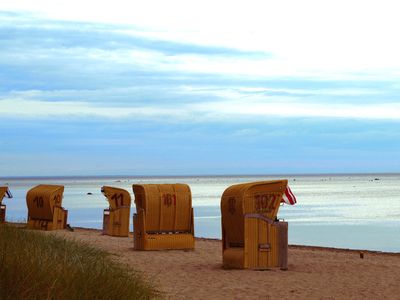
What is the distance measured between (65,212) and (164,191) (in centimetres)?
857

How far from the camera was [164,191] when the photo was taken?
21.5 m

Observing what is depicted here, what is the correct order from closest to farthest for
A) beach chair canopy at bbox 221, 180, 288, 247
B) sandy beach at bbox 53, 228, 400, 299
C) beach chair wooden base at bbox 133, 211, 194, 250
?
sandy beach at bbox 53, 228, 400, 299 < beach chair canopy at bbox 221, 180, 288, 247 < beach chair wooden base at bbox 133, 211, 194, 250

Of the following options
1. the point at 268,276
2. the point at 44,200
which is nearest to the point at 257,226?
the point at 268,276

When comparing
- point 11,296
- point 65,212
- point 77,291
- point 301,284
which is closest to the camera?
point 11,296

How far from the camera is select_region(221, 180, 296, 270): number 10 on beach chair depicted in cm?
1744

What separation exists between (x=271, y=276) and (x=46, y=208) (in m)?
13.7

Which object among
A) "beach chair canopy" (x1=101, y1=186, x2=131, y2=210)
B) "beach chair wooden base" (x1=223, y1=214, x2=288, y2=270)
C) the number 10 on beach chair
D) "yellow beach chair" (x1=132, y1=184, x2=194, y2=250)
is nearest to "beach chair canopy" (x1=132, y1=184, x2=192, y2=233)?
"yellow beach chair" (x1=132, y1=184, x2=194, y2=250)

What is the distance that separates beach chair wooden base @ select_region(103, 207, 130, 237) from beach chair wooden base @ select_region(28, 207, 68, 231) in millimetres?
1847

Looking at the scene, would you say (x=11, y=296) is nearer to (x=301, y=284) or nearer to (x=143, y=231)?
(x=301, y=284)

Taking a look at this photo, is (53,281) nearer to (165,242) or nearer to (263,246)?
(263,246)

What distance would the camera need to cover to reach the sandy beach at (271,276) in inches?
564


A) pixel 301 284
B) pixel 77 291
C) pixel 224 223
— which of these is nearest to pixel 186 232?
pixel 224 223

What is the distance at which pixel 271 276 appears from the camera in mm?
16688

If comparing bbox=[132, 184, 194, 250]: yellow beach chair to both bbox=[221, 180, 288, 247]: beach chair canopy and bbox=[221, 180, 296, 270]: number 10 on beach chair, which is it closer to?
bbox=[221, 180, 296, 270]: number 10 on beach chair
